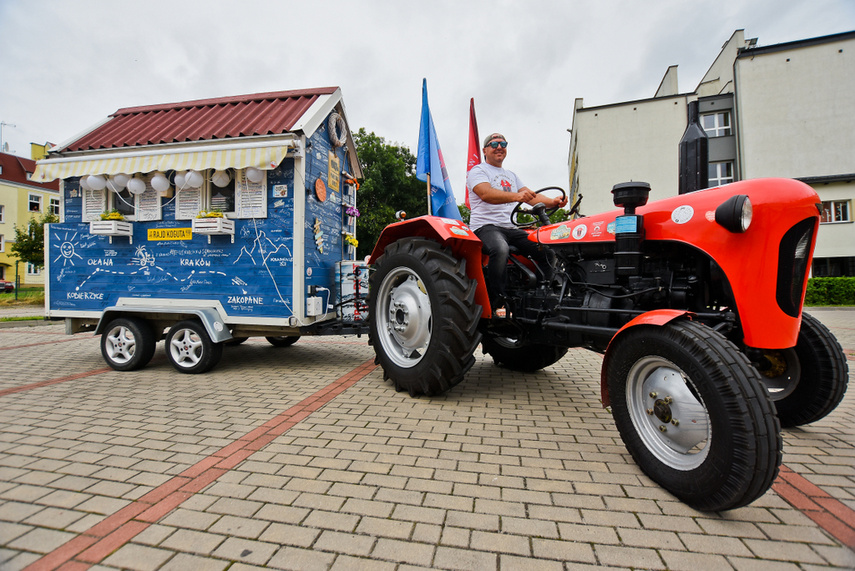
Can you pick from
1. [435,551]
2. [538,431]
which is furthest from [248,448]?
[538,431]

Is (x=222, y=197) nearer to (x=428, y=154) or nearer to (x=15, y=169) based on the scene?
(x=428, y=154)

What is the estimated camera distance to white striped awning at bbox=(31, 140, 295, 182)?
442cm

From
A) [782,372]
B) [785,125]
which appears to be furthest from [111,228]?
[785,125]

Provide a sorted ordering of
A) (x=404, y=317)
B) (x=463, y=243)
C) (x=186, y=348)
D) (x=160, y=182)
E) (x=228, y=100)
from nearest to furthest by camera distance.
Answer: (x=463, y=243) < (x=404, y=317) < (x=186, y=348) < (x=160, y=182) < (x=228, y=100)

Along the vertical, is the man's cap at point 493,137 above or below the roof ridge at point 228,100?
below

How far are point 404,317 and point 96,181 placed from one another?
4.08m

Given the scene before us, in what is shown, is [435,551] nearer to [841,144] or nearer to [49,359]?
[49,359]

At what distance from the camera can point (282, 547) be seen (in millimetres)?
1623

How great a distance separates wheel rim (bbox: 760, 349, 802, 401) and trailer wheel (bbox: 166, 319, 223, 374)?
4.91 metres

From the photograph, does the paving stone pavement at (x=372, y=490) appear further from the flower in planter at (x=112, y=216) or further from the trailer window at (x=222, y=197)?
the trailer window at (x=222, y=197)

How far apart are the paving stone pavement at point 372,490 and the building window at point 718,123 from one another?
26039mm

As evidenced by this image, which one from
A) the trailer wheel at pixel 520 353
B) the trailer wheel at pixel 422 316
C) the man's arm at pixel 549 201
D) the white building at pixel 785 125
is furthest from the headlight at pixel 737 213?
the white building at pixel 785 125

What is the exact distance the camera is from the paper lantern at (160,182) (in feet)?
15.6

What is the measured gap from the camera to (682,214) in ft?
7.64
